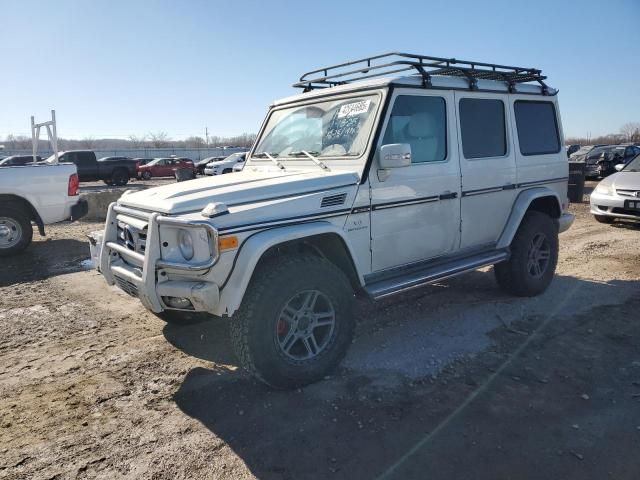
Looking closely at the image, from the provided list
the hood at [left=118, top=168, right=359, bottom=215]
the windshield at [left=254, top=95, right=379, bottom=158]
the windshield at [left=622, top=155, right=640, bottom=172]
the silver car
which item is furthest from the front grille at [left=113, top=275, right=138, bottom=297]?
the windshield at [left=622, top=155, right=640, bottom=172]

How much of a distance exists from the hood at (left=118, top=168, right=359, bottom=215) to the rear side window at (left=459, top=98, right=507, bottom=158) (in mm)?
1508

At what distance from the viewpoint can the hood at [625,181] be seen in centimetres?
892

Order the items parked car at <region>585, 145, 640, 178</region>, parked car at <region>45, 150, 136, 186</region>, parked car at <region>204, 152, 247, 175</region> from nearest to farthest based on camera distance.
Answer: parked car at <region>585, 145, 640, 178</region>
parked car at <region>45, 150, 136, 186</region>
parked car at <region>204, 152, 247, 175</region>

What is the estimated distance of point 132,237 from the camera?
373 cm

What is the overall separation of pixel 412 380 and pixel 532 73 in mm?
3689

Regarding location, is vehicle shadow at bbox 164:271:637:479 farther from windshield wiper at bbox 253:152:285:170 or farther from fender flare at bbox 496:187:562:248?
windshield wiper at bbox 253:152:285:170

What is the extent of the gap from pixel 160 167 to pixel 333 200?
29838 mm

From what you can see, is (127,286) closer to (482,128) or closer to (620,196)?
(482,128)

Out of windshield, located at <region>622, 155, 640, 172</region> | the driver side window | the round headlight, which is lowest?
the round headlight

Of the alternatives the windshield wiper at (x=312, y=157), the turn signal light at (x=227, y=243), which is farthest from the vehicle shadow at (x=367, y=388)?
the windshield wiper at (x=312, y=157)

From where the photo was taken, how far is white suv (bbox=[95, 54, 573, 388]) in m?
3.29

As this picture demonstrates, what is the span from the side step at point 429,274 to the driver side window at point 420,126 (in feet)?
3.22

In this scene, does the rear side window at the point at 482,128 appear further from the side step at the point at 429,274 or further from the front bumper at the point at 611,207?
the front bumper at the point at 611,207

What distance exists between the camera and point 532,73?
5359 millimetres
